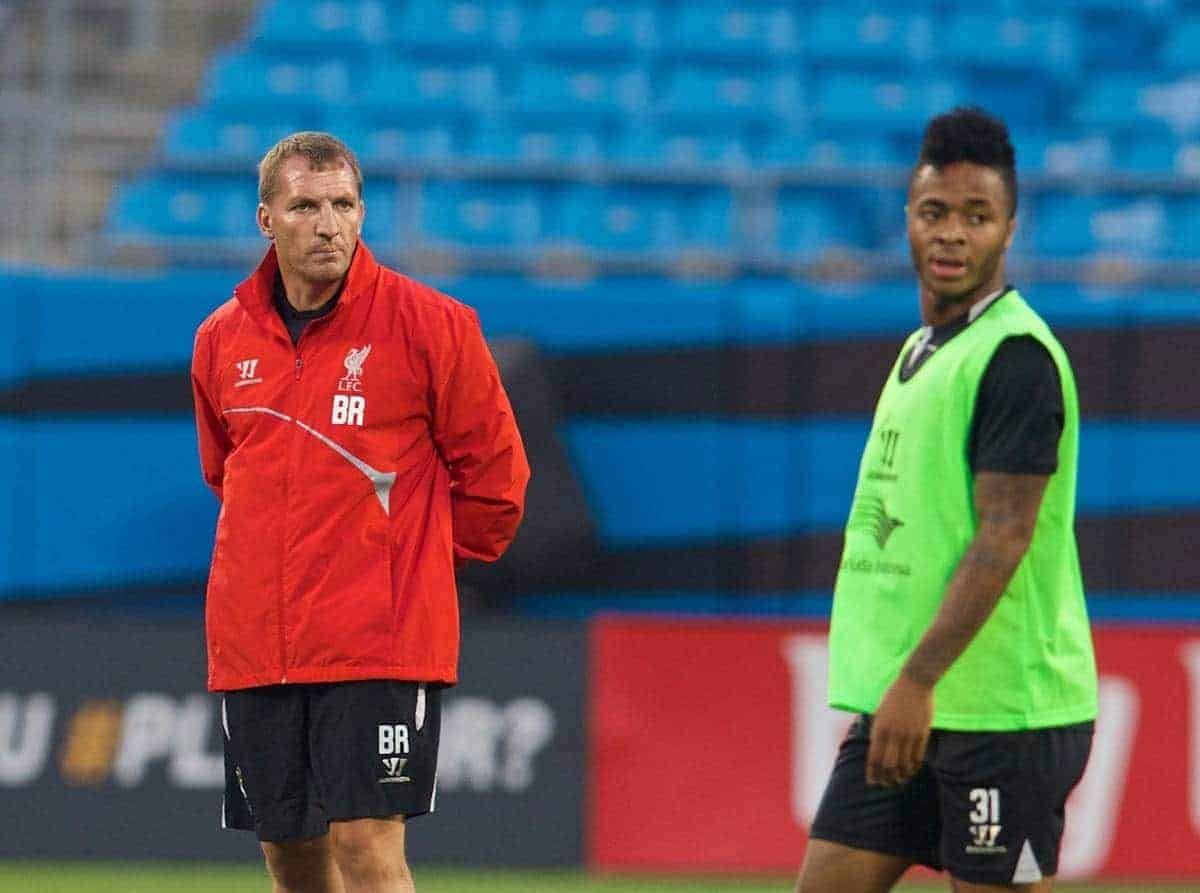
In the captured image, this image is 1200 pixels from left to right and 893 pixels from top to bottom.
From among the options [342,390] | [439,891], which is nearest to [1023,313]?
[342,390]

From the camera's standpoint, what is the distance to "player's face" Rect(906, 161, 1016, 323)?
157 inches

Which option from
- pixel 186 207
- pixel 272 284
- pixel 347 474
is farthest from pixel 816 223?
pixel 347 474

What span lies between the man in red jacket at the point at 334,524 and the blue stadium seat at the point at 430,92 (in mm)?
8328

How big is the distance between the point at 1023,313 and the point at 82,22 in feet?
33.2

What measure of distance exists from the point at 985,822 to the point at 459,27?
413 inches

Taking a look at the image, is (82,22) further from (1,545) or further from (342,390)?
(342,390)

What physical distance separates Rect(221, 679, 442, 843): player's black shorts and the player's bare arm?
1.09m

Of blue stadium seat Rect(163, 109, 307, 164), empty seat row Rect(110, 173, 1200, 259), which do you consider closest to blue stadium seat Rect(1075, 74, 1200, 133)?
empty seat row Rect(110, 173, 1200, 259)

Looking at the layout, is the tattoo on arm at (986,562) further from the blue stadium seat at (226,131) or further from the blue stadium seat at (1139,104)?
the blue stadium seat at (1139,104)

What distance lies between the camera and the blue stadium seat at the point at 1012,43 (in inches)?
541

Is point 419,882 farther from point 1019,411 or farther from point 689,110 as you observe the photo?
point 689,110

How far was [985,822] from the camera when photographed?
3.91 metres

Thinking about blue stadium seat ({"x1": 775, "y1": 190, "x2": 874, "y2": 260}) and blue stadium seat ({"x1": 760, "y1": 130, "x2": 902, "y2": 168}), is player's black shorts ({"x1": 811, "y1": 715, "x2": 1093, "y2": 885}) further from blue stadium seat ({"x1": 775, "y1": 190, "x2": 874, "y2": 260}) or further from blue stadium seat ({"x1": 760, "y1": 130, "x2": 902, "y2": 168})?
blue stadium seat ({"x1": 760, "y1": 130, "x2": 902, "y2": 168})

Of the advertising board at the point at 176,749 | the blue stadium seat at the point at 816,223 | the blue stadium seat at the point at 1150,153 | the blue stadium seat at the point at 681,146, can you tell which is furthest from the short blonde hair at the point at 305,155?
the blue stadium seat at the point at 1150,153
